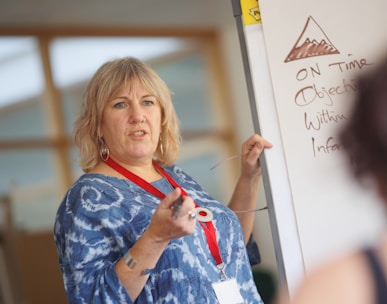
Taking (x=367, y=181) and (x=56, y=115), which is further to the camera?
(x=56, y=115)

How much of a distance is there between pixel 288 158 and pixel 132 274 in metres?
0.67

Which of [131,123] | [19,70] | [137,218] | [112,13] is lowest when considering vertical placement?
[137,218]

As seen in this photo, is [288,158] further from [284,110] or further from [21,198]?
[21,198]

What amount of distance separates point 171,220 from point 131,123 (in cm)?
50

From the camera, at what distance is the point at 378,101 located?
37.9 inches

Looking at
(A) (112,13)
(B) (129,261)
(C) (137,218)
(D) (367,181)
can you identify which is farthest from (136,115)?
(A) (112,13)

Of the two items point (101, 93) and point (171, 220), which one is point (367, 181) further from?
point (101, 93)

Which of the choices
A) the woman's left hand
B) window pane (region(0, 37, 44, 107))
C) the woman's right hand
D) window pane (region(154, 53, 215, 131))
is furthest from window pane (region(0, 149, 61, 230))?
the woman's right hand

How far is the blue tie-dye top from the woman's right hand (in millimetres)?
209

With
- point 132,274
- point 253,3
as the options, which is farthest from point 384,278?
point 253,3

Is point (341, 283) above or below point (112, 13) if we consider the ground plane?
below

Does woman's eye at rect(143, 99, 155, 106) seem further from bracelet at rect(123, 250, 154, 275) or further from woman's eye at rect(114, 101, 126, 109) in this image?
bracelet at rect(123, 250, 154, 275)

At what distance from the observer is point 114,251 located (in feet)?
6.99

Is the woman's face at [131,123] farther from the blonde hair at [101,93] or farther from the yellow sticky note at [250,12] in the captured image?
the yellow sticky note at [250,12]
